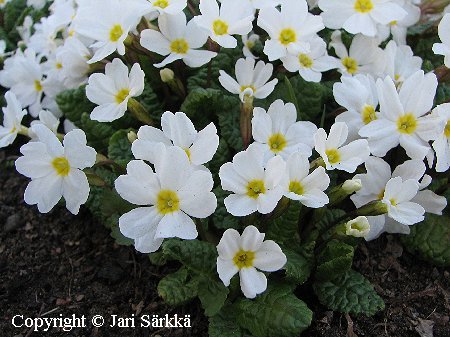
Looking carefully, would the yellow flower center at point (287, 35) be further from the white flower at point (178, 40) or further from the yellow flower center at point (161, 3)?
the yellow flower center at point (161, 3)

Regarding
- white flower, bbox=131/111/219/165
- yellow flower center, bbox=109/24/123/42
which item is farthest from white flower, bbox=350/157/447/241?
yellow flower center, bbox=109/24/123/42

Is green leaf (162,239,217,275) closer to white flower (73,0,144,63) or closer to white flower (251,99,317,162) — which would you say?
white flower (251,99,317,162)

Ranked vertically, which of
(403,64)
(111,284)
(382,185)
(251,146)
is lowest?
(111,284)

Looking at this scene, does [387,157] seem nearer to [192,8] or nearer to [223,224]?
[223,224]

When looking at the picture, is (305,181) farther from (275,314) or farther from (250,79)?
(250,79)

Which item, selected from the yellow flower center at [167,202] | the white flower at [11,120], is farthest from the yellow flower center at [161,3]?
the yellow flower center at [167,202]

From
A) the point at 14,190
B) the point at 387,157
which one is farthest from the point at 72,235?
the point at 387,157

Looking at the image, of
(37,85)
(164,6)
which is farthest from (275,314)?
(37,85)
